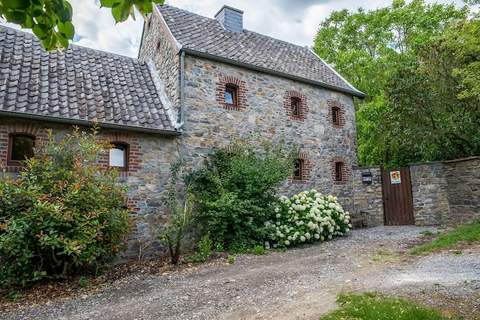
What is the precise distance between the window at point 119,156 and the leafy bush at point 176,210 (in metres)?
1.16

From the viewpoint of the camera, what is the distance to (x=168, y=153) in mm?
9000

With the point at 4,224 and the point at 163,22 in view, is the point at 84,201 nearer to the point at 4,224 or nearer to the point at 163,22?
the point at 4,224

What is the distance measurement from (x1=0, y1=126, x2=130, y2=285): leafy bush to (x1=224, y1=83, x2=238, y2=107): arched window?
480 cm

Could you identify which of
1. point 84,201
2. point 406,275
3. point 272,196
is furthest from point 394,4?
point 84,201

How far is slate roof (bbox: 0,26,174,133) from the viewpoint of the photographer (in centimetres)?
768

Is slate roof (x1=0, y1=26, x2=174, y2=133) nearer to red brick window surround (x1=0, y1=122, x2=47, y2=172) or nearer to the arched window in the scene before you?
red brick window surround (x1=0, y1=122, x2=47, y2=172)

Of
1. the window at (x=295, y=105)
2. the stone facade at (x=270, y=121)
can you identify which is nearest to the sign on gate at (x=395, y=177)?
the stone facade at (x=270, y=121)

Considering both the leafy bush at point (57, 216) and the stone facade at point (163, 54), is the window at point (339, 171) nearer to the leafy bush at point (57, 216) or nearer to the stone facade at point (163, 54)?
the stone facade at point (163, 54)

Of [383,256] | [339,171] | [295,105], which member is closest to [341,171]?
[339,171]

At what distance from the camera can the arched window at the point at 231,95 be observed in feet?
34.8

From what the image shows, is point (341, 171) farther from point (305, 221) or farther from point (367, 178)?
point (305, 221)

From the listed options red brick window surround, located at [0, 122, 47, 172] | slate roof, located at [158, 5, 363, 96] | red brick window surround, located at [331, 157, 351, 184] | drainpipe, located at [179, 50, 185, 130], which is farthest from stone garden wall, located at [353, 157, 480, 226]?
red brick window surround, located at [0, 122, 47, 172]

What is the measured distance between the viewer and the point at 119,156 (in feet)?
27.9

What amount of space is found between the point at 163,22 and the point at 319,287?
944cm
